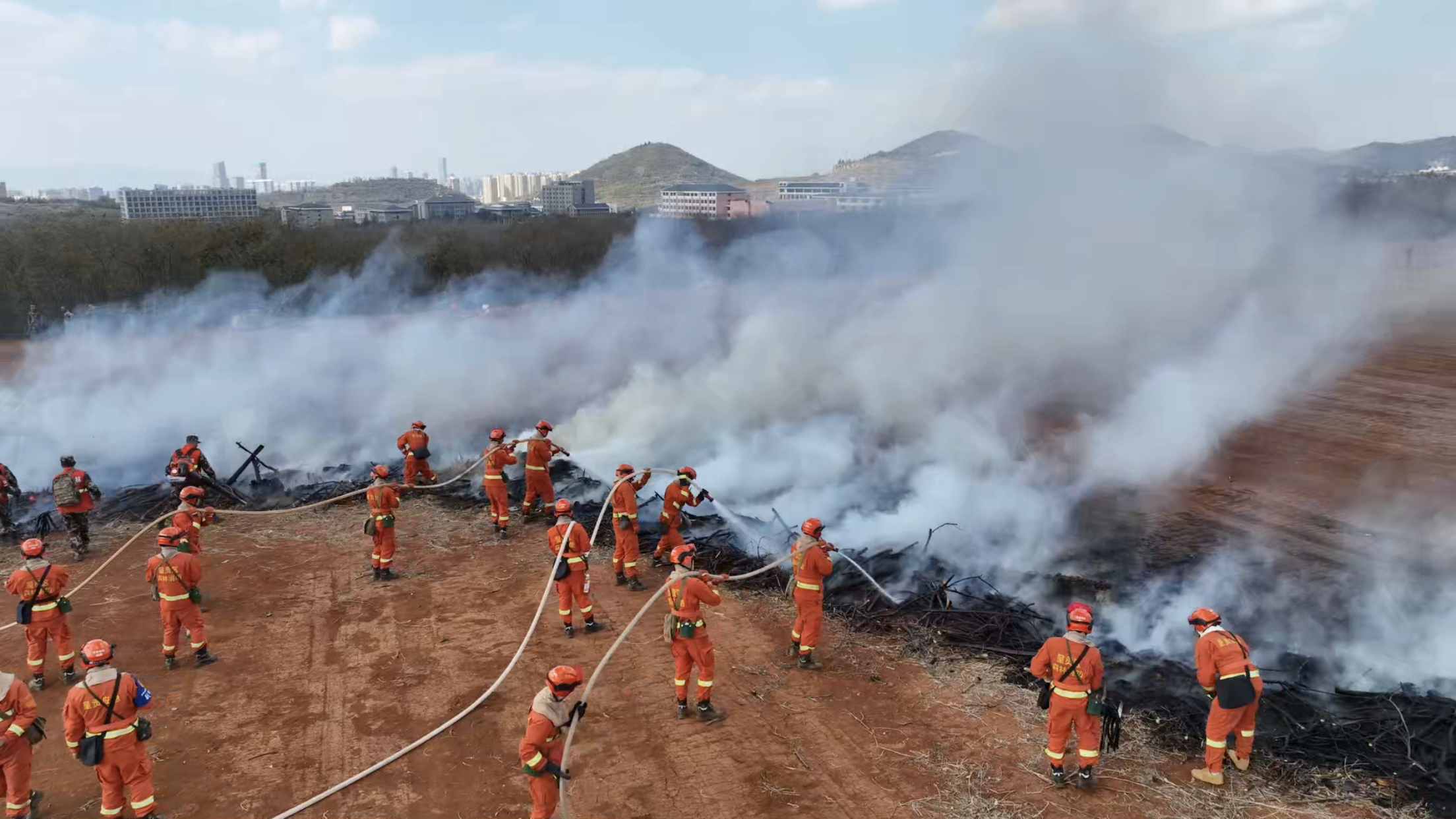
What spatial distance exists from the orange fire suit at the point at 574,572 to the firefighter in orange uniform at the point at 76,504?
8240mm

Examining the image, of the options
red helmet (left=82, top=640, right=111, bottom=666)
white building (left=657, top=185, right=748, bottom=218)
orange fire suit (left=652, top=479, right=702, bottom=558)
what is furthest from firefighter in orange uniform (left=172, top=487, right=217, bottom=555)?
white building (left=657, top=185, right=748, bottom=218)

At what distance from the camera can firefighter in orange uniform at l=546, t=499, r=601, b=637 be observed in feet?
31.1

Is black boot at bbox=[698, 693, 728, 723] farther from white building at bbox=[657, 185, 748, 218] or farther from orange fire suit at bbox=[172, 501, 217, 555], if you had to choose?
white building at bbox=[657, 185, 748, 218]

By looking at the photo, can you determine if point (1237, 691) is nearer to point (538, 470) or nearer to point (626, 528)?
point (626, 528)

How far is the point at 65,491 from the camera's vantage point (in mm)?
12398

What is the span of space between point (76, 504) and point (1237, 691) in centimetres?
1516

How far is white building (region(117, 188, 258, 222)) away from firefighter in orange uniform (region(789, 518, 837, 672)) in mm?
78168

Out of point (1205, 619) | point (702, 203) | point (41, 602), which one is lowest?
point (41, 602)

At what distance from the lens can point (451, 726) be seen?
320 inches

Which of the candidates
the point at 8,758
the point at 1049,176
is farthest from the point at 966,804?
the point at 1049,176

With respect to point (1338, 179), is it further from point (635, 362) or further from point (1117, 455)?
point (635, 362)

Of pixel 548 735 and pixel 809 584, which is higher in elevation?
pixel 548 735

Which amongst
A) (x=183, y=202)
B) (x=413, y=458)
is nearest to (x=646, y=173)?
(x=183, y=202)

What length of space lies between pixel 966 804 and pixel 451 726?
4.85 m
